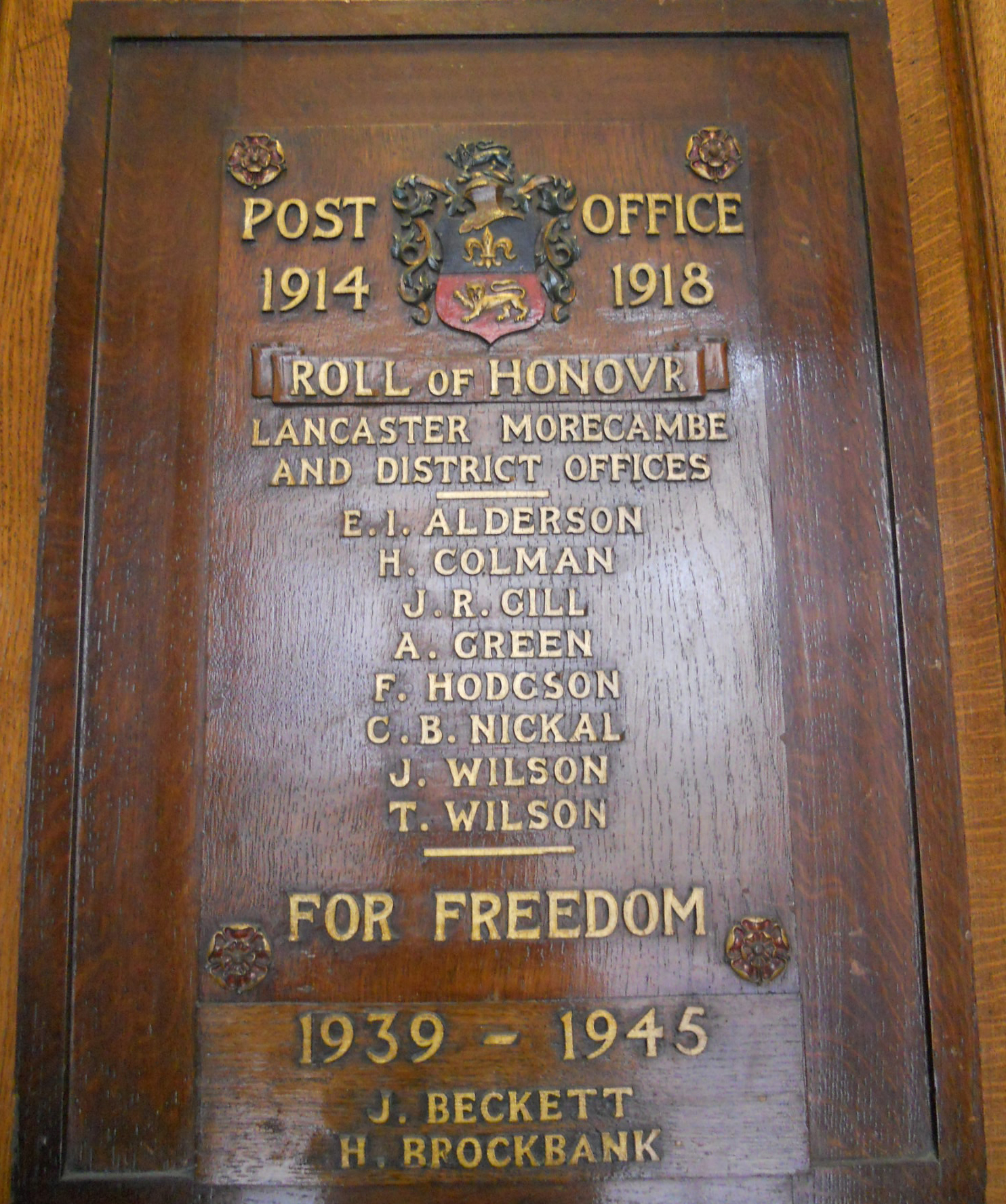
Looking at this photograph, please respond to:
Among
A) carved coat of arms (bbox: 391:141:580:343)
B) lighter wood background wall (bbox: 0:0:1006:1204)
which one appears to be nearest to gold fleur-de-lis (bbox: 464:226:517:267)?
carved coat of arms (bbox: 391:141:580:343)

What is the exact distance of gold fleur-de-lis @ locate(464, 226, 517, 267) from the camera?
2.24 metres

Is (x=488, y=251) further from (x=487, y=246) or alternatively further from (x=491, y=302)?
(x=491, y=302)

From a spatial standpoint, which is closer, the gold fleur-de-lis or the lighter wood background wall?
the lighter wood background wall

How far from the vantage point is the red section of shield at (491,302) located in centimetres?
222

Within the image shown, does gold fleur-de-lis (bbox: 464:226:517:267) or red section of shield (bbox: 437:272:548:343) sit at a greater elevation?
gold fleur-de-lis (bbox: 464:226:517:267)

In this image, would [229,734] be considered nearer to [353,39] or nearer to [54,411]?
[54,411]

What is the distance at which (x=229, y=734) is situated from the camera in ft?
6.82

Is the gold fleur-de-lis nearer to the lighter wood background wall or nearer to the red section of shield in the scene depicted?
the red section of shield

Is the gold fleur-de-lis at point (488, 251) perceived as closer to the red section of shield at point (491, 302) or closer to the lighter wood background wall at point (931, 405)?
the red section of shield at point (491, 302)

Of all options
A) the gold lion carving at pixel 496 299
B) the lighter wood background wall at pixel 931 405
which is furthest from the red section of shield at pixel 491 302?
the lighter wood background wall at pixel 931 405

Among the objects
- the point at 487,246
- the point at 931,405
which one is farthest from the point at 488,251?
the point at 931,405

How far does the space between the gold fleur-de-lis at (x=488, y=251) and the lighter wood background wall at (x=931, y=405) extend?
85cm

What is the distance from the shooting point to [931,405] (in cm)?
219

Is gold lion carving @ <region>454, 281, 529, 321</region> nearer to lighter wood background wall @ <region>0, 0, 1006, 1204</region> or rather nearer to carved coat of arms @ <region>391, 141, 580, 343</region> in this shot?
carved coat of arms @ <region>391, 141, 580, 343</region>
